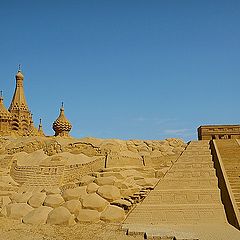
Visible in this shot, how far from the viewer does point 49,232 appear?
8164 mm

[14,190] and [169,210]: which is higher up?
[14,190]

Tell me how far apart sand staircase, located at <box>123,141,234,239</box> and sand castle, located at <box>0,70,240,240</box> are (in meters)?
0.03

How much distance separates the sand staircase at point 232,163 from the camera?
9.64 metres

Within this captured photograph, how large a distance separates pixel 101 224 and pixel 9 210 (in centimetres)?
320

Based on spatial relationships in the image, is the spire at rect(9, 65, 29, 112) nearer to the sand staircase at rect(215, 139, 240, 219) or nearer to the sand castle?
the sand castle

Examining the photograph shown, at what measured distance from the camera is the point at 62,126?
74.1ft

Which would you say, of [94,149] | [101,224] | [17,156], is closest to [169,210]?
[101,224]

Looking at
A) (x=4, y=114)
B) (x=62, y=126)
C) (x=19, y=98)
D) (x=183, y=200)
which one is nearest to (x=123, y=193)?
(x=183, y=200)

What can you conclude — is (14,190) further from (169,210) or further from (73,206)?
(169,210)

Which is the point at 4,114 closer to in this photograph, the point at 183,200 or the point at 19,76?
the point at 19,76

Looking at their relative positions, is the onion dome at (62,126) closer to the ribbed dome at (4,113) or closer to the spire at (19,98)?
the ribbed dome at (4,113)

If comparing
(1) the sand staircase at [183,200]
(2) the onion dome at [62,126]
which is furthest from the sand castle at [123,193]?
(2) the onion dome at [62,126]

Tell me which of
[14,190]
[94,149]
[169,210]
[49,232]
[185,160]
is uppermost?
[94,149]

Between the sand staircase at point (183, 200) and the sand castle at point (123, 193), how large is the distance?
0.03m
